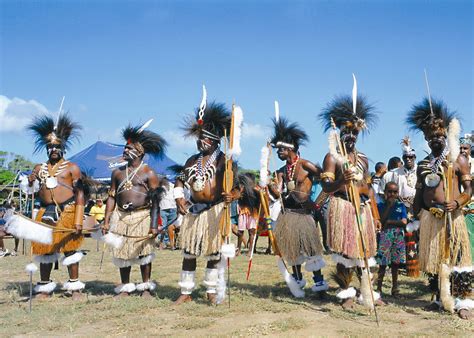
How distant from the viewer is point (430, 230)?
526 centimetres

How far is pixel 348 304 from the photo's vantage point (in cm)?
550

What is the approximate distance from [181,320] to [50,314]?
5.18ft

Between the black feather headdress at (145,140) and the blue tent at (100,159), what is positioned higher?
the blue tent at (100,159)

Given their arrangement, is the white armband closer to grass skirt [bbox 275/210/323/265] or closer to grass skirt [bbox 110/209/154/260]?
grass skirt [bbox 110/209/154/260]

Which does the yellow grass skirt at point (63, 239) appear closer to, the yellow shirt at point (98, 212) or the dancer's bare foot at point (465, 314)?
the dancer's bare foot at point (465, 314)

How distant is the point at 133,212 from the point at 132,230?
0.83 ft

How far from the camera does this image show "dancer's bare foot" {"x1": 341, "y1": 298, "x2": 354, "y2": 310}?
5469 millimetres

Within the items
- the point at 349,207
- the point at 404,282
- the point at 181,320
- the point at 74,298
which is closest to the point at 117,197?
the point at 74,298

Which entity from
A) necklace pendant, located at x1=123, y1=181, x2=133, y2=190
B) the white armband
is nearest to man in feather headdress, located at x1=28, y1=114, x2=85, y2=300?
necklace pendant, located at x1=123, y1=181, x2=133, y2=190

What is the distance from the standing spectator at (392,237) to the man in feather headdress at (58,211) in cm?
400

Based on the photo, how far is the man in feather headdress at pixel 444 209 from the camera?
5.06 metres

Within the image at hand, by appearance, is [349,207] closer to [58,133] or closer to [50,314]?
[50,314]

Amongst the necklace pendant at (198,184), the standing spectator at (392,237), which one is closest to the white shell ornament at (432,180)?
the standing spectator at (392,237)

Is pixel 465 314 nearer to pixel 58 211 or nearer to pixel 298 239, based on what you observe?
pixel 298 239
